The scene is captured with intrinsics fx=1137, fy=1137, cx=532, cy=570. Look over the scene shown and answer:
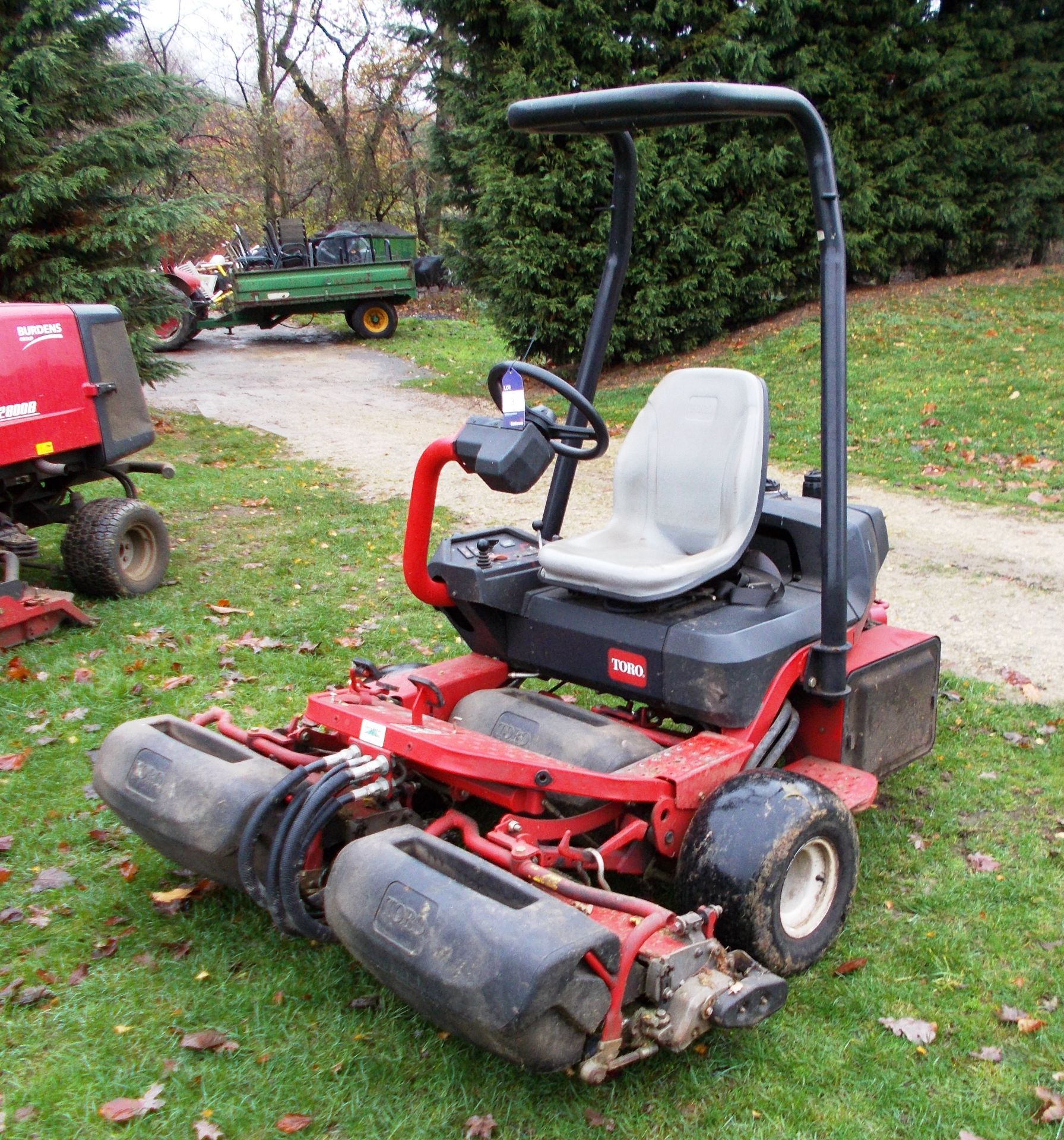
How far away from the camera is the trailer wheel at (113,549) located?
6090mm

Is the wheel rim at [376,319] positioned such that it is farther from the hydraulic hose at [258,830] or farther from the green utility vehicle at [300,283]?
the hydraulic hose at [258,830]

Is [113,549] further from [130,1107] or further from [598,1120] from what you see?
[598,1120]

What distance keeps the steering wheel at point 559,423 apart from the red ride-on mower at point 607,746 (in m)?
0.01

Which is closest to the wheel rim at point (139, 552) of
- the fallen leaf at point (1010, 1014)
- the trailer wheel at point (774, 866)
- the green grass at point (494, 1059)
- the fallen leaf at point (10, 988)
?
the green grass at point (494, 1059)

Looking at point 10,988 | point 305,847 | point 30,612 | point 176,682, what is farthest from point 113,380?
point 305,847

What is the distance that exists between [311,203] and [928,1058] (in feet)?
101

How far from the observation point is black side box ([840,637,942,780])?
3619 millimetres

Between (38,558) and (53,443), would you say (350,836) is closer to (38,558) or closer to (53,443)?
(53,443)

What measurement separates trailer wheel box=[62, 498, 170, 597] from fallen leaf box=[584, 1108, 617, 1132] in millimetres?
4418

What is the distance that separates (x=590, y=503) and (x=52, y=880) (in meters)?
5.61

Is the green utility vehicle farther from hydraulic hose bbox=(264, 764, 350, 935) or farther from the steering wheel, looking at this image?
hydraulic hose bbox=(264, 764, 350, 935)

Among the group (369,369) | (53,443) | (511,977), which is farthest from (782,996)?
(369,369)

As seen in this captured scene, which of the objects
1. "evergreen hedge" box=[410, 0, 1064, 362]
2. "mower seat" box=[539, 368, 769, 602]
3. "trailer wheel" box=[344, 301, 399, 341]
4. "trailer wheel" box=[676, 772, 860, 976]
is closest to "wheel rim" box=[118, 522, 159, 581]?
"mower seat" box=[539, 368, 769, 602]

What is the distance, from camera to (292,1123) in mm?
2611
